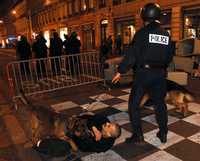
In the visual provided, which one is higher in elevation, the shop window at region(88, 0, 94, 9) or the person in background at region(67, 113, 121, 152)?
the shop window at region(88, 0, 94, 9)

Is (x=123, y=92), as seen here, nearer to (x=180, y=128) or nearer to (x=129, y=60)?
(x=180, y=128)

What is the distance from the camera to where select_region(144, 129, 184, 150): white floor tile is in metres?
3.54

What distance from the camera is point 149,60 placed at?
317 centimetres

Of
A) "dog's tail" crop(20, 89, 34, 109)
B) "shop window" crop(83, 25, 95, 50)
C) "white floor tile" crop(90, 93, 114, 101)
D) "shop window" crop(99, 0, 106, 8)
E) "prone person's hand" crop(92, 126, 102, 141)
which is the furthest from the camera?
"shop window" crop(83, 25, 95, 50)

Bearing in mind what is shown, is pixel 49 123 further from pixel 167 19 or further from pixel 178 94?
pixel 167 19

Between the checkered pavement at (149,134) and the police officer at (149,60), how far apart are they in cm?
33

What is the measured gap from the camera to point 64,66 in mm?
9102

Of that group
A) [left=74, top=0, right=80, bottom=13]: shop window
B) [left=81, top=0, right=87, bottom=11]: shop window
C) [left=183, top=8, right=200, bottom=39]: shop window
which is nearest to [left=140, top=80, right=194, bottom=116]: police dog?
[left=183, top=8, right=200, bottom=39]: shop window

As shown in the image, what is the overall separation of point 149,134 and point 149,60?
1361mm

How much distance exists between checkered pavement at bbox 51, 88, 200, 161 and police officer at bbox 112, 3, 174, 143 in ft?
1.08

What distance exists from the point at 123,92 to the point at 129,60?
3.39 meters

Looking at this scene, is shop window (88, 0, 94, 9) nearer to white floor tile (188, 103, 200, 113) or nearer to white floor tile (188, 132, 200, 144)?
white floor tile (188, 103, 200, 113)

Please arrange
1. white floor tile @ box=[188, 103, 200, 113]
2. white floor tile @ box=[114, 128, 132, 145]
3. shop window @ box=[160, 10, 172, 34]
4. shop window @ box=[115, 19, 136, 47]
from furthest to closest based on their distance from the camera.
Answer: shop window @ box=[115, 19, 136, 47]
shop window @ box=[160, 10, 172, 34]
white floor tile @ box=[188, 103, 200, 113]
white floor tile @ box=[114, 128, 132, 145]

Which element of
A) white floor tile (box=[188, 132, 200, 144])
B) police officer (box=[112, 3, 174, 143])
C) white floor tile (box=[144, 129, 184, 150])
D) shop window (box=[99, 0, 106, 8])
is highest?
shop window (box=[99, 0, 106, 8])
